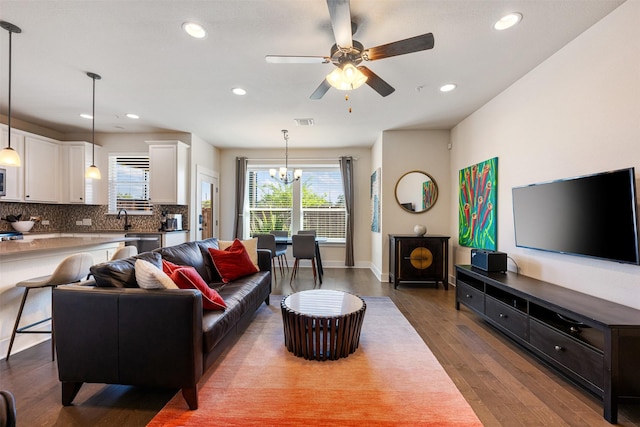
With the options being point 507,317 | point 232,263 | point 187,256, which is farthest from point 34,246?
point 507,317

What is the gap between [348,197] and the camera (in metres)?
5.96

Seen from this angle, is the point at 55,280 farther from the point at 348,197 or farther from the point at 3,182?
the point at 348,197

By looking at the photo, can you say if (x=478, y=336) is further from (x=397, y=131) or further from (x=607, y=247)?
(x=397, y=131)

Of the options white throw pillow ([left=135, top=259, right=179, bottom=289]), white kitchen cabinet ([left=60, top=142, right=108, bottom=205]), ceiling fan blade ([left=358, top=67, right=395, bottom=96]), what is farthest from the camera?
white kitchen cabinet ([left=60, top=142, right=108, bottom=205])

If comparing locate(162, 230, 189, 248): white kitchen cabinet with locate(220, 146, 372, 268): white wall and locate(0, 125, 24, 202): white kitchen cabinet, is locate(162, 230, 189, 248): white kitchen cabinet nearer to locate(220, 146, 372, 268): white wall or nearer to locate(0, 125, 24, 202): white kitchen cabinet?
locate(220, 146, 372, 268): white wall

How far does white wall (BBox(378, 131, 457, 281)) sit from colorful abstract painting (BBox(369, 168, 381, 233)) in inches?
13.0

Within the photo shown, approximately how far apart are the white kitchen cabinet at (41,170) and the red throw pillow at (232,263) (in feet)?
12.4

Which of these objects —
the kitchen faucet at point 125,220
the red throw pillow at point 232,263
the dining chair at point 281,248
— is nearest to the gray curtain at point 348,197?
the dining chair at point 281,248

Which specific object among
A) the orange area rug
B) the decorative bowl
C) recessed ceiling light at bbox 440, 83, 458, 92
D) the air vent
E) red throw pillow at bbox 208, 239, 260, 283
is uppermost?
recessed ceiling light at bbox 440, 83, 458, 92

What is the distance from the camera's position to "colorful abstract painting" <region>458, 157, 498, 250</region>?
3.42 meters

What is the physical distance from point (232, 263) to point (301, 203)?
3.37 m

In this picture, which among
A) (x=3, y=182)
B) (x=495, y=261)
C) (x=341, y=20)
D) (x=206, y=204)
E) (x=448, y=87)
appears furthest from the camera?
(x=206, y=204)

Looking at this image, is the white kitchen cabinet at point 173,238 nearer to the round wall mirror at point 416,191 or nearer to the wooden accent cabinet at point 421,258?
the wooden accent cabinet at point 421,258

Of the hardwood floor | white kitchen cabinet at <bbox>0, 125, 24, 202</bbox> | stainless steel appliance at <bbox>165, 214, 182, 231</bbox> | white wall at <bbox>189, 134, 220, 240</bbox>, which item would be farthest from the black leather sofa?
white kitchen cabinet at <bbox>0, 125, 24, 202</bbox>
